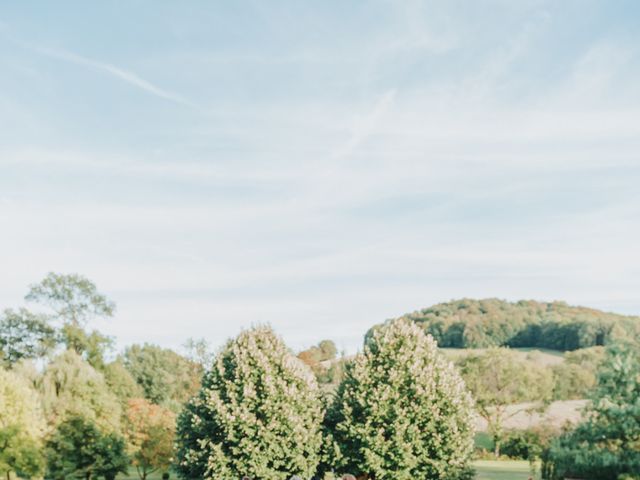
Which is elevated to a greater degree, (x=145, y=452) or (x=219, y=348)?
(x=219, y=348)

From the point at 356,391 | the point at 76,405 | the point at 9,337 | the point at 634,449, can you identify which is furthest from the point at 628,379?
the point at 9,337

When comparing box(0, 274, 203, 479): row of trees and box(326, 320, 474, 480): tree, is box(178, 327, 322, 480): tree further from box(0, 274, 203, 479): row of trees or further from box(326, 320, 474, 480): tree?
box(0, 274, 203, 479): row of trees

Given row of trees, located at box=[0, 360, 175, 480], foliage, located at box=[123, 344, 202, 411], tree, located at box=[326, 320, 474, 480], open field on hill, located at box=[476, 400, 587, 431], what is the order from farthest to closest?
foliage, located at box=[123, 344, 202, 411]
open field on hill, located at box=[476, 400, 587, 431]
row of trees, located at box=[0, 360, 175, 480]
tree, located at box=[326, 320, 474, 480]

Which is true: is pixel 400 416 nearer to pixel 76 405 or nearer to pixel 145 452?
pixel 145 452

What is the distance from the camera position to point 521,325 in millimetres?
122500

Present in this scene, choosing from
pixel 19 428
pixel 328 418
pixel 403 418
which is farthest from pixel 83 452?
pixel 403 418

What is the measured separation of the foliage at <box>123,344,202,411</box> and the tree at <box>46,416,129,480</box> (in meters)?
37.9

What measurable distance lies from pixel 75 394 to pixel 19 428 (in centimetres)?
1038

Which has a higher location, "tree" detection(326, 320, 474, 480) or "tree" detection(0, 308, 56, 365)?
"tree" detection(0, 308, 56, 365)

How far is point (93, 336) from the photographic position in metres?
74.4

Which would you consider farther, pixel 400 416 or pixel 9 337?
pixel 9 337

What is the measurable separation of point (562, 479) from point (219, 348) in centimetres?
1815

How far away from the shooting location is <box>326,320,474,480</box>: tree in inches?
1224

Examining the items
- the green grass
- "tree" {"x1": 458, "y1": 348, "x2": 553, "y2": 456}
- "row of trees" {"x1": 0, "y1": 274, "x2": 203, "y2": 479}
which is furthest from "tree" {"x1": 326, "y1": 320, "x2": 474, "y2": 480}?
"tree" {"x1": 458, "y1": 348, "x2": 553, "y2": 456}
